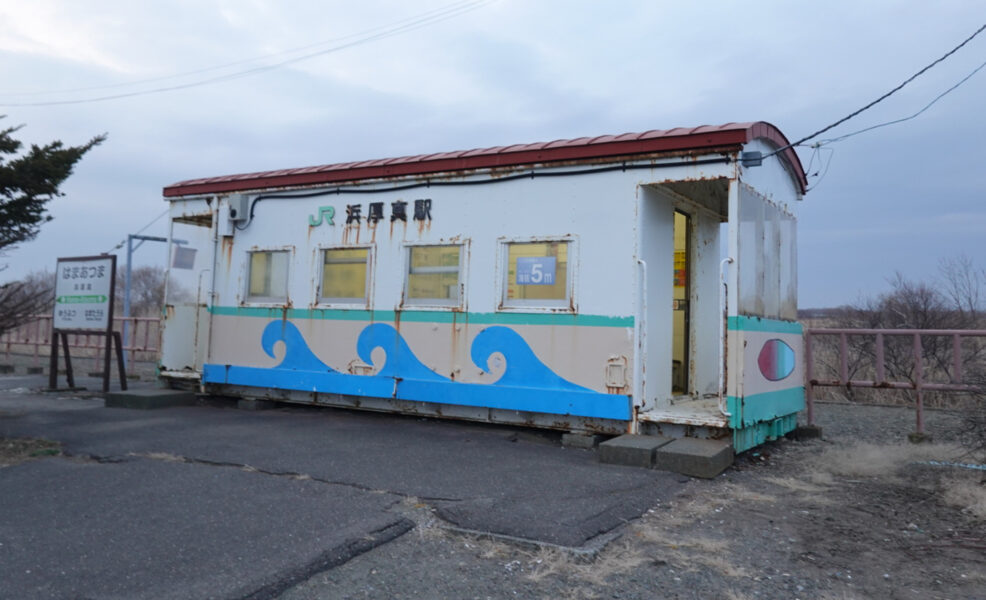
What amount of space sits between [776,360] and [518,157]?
3.49m

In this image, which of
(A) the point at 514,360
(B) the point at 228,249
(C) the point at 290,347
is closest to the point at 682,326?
(A) the point at 514,360

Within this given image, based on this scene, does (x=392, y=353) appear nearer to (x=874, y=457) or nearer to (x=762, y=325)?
(x=762, y=325)

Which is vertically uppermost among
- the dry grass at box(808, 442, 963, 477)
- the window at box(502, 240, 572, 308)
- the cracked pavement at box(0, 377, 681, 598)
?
the window at box(502, 240, 572, 308)

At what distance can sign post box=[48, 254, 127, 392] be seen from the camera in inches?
404

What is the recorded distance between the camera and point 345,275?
29.2ft

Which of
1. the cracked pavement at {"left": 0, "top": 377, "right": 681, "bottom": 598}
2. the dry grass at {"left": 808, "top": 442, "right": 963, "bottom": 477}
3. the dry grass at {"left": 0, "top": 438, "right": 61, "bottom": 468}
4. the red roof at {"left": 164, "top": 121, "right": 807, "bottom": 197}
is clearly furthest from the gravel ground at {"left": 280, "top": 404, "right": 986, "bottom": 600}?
the dry grass at {"left": 0, "top": 438, "right": 61, "bottom": 468}

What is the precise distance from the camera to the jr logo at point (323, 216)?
901 centimetres

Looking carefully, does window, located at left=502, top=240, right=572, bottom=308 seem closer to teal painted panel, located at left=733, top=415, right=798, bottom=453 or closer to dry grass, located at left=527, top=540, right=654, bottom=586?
teal painted panel, located at left=733, top=415, right=798, bottom=453

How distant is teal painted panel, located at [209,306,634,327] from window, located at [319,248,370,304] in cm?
18

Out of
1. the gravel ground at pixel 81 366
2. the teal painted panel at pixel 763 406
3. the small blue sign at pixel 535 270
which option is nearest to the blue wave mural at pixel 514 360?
the small blue sign at pixel 535 270

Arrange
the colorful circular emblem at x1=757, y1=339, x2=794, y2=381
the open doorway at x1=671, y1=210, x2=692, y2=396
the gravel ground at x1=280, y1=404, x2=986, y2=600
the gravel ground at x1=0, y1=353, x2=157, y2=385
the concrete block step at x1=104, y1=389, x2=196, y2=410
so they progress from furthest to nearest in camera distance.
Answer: the gravel ground at x1=0, y1=353, x2=157, y2=385 < the concrete block step at x1=104, y1=389, x2=196, y2=410 < the open doorway at x1=671, y1=210, x2=692, y2=396 < the colorful circular emblem at x1=757, y1=339, x2=794, y2=381 < the gravel ground at x1=280, y1=404, x2=986, y2=600

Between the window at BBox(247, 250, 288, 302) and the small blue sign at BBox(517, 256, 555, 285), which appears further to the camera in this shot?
the window at BBox(247, 250, 288, 302)

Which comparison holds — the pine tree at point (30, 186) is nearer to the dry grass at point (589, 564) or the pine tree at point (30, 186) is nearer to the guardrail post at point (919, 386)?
the dry grass at point (589, 564)

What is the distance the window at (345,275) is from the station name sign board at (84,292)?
3.52 meters
